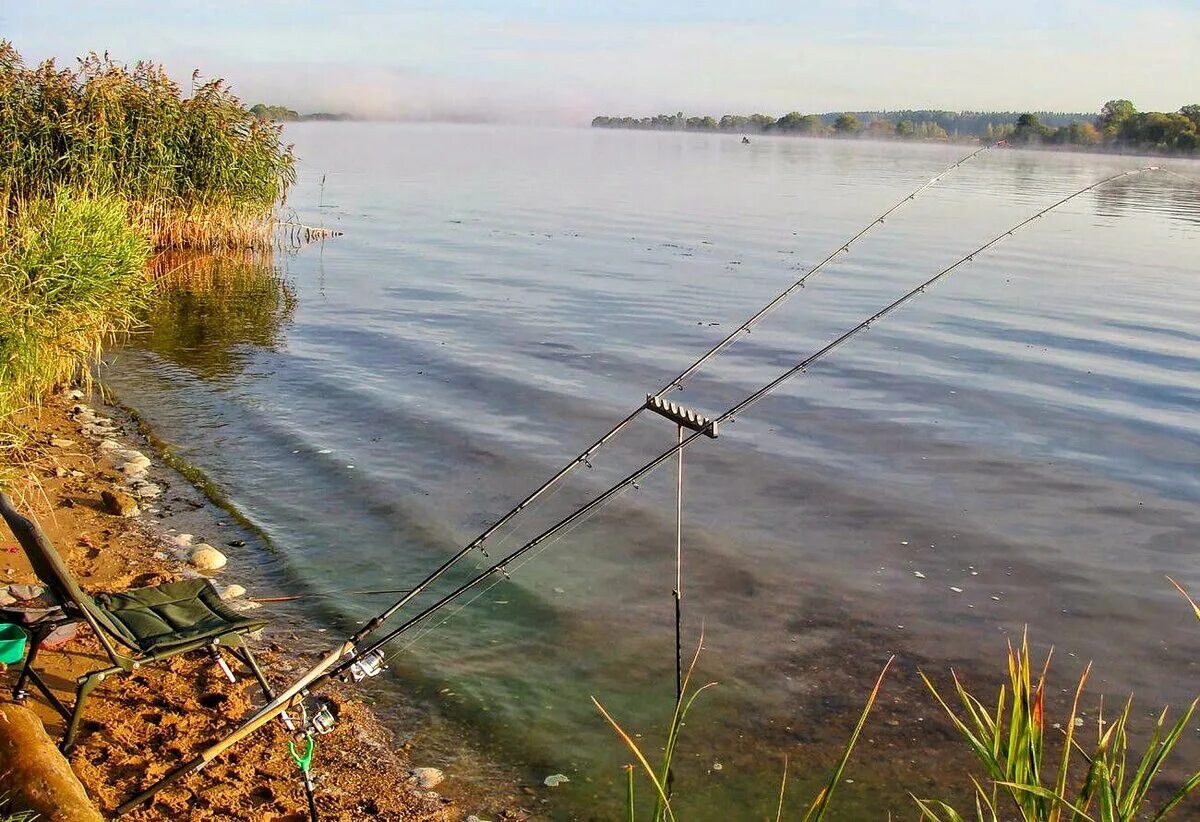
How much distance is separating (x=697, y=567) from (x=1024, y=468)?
4.73m

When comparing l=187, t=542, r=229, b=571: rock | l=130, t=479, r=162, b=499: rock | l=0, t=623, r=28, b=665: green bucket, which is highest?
l=0, t=623, r=28, b=665: green bucket

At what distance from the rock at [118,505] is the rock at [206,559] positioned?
34.9 inches

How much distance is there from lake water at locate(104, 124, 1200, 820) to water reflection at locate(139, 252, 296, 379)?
100mm

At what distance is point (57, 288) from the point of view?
32.3 feet

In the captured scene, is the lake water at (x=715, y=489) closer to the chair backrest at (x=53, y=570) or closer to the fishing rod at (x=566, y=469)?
the fishing rod at (x=566, y=469)

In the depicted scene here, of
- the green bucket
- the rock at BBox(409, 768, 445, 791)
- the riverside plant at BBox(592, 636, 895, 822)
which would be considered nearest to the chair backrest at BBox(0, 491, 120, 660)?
the green bucket

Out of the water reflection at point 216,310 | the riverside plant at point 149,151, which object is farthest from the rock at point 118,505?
the riverside plant at point 149,151

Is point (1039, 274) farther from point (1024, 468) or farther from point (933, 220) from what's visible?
point (1024, 468)

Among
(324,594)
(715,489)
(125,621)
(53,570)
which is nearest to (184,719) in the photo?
(125,621)

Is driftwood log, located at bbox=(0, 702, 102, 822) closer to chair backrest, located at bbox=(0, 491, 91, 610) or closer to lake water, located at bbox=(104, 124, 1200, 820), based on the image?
chair backrest, located at bbox=(0, 491, 91, 610)

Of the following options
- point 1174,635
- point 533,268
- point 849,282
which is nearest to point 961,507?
point 1174,635

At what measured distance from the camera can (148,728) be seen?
5430 mm

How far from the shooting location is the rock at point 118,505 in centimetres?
867

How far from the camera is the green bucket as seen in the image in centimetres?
507
